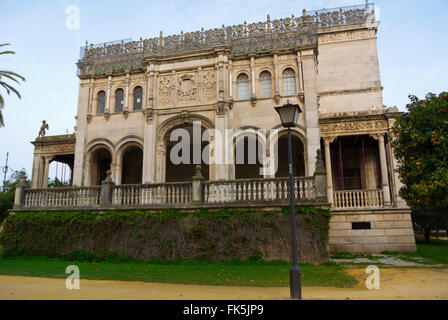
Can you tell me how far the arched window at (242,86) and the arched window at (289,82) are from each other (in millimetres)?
2057

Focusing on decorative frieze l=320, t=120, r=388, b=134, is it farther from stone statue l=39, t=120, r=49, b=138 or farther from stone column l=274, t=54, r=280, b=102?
stone statue l=39, t=120, r=49, b=138

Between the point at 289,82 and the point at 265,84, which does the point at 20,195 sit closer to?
the point at 265,84

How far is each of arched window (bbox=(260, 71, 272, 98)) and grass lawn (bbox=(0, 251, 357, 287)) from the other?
9343 mm

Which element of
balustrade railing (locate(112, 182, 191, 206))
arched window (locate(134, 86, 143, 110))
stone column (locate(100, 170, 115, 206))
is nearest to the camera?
balustrade railing (locate(112, 182, 191, 206))

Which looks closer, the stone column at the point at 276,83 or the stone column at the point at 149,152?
the stone column at the point at 276,83

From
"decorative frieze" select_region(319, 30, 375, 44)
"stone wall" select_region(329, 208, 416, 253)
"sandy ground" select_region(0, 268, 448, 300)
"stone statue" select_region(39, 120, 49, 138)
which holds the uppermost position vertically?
"decorative frieze" select_region(319, 30, 375, 44)

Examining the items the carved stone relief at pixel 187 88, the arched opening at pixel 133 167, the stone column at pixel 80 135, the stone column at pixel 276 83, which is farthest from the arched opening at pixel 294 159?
the stone column at pixel 80 135

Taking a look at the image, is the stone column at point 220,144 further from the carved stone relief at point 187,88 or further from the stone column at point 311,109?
the stone column at point 311,109

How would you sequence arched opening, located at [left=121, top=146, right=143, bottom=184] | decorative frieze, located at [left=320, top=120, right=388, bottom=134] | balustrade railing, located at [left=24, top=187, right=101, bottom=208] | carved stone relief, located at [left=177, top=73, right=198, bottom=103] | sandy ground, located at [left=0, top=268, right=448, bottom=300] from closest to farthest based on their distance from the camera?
sandy ground, located at [left=0, top=268, right=448, bottom=300], balustrade railing, located at [left=24, top=187, right=101, bottom=208], carved stone relief, located at [left=177, top=73, right=198, bottom=103], decorative frieze, located at [left=320, top=120, right=388, bottom=134], arched opening, located at [left=121, top=146, right=143, bottom=184]

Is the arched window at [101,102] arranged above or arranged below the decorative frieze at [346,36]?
below

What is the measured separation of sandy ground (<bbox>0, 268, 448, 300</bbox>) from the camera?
24.6ft

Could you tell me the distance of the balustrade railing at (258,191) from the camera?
1339 cm

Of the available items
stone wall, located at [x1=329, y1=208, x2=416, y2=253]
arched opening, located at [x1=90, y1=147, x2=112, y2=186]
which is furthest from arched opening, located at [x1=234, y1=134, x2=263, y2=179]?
arched opening, located at [x1=90, y1=147, x2=112, y2=186]
